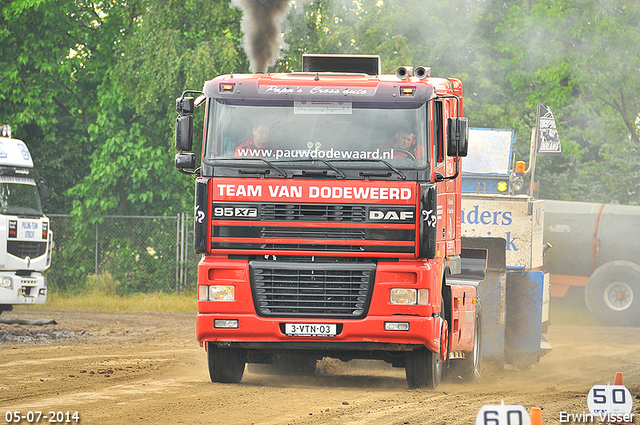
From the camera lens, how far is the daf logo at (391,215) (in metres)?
9.62

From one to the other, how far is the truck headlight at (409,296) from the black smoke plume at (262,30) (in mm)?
7455

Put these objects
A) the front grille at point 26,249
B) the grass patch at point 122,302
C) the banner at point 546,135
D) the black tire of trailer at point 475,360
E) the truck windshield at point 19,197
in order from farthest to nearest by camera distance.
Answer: the grass patch at point 122,302 → the truck windshield at point 19,197 → the front grille at point 26,249 → the banner at point 546,135 → the black tire of trailer at point 475,360

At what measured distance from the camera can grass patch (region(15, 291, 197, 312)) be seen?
22.7 metres

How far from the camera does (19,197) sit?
17.9 m

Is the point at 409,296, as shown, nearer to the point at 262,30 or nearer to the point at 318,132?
the point at 318,132

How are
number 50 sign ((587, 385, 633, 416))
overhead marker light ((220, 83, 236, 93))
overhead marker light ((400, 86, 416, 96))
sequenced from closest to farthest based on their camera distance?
number 50 sign ((587, 385, 633, 416)) → overhead marker light ((400, 86, 416, 96)) → overhead marker light ((220, 83, 236, 93))

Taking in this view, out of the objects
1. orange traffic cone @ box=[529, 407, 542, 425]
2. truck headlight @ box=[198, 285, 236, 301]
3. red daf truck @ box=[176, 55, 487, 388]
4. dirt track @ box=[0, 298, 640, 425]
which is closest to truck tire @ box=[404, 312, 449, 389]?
dirt track @ box=[0, 298, 640, 425]

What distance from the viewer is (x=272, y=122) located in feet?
32.8

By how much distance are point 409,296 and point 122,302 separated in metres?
14.5

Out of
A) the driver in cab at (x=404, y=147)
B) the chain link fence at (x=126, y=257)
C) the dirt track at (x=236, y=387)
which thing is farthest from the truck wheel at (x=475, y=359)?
the chain link fence at (x=126, y=257)

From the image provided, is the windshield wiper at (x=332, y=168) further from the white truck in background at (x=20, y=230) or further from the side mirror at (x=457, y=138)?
the white truck in background at (x=20, y=230)

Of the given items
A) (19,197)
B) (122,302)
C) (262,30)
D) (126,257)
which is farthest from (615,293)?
(19,197)

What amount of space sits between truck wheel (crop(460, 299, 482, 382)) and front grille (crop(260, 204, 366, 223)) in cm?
360

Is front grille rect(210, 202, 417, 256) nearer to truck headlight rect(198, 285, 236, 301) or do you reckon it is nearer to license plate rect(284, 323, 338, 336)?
truck headlight rect(198, 285, 236, 301)
